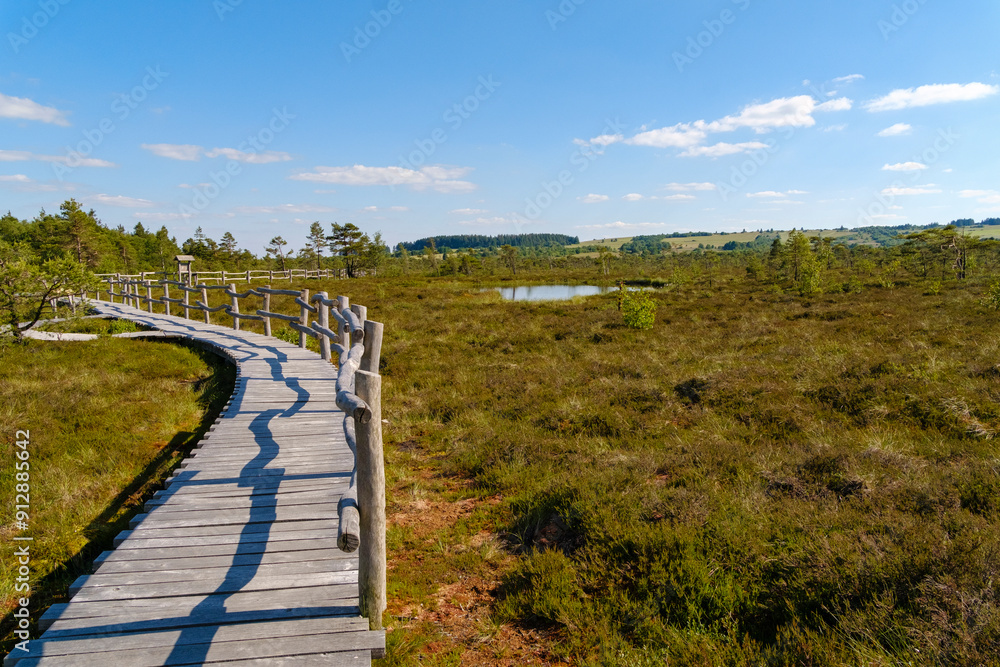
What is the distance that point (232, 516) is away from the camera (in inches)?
168

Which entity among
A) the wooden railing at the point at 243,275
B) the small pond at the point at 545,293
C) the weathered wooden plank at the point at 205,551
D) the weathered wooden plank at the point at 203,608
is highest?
the wooden railing at the point at 243,275

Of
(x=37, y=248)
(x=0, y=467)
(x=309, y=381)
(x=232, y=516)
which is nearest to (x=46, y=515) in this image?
(x=0, y=467)

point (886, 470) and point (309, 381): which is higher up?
point (309, 381)

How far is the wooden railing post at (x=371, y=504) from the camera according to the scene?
317 cm

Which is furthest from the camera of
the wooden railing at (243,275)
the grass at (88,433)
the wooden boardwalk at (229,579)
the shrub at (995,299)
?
the wooden railing at (243,275)

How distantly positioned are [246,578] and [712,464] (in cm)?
529

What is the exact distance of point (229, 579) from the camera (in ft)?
11.3

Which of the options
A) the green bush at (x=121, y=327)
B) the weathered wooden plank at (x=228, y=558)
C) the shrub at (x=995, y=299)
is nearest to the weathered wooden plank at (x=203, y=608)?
the weathered wooden plank at (x=228, y=558)

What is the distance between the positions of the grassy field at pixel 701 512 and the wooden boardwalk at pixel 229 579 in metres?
0.72

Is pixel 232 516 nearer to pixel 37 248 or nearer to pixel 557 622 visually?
pixel 557 622

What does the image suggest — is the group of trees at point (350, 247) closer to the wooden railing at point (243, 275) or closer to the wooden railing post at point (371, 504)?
the wooden railing at point (243, 275)

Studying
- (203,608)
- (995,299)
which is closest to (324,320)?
(203,608)

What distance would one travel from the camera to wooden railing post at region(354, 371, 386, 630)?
3166 mm

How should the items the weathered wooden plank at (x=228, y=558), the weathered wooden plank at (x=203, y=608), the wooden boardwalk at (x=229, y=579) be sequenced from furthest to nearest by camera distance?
the weathered wooden plank at (x=228, y=558) → the weathered wooden plank at (x=203, y=608) → the wooden boardwalk at (x=229, y=579)
